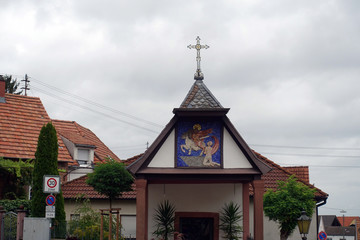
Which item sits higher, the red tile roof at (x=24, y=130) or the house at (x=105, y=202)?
the red tile roof at (x=24, y=130)

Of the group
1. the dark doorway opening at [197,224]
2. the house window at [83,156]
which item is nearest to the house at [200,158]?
the dark doorway opening at [197,224]

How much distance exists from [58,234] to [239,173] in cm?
839

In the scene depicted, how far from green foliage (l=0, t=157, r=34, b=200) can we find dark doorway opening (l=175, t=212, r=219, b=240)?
987 cm

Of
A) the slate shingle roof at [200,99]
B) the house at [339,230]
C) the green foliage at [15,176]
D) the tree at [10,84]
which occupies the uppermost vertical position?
the tree at [10,84]

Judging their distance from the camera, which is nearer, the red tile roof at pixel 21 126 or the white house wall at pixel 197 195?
the white house wall at pixel 197 195

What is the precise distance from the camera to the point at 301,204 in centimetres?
2375

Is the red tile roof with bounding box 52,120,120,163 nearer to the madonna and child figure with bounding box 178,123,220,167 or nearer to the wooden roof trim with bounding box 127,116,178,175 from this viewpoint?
the wooden roof trim with bounding box 127,116,178,175

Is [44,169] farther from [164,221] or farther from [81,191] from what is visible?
[164,221]

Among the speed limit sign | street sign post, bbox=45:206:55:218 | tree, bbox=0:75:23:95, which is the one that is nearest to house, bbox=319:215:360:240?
tree, bbox=0:75:23:95

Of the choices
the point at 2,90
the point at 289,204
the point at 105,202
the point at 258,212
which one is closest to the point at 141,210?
the point at 258,212

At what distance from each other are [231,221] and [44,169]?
28.9 ft

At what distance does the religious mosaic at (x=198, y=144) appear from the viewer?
21.5 meters

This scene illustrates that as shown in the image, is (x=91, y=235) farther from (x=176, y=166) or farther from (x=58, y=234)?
(x=176, y=166)

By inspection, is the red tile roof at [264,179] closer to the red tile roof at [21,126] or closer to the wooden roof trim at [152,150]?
the red tile roof at [21,126]
